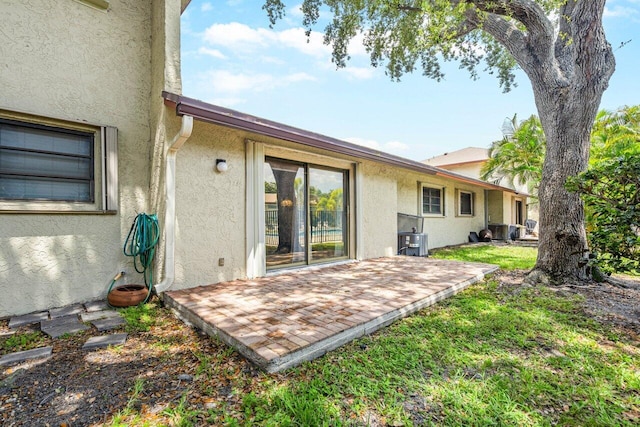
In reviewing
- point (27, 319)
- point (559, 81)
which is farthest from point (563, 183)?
point (27, 319)

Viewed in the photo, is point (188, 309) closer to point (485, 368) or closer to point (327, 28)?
point (485, 368)

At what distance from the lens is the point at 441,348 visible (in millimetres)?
2887

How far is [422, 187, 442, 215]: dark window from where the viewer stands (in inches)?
427

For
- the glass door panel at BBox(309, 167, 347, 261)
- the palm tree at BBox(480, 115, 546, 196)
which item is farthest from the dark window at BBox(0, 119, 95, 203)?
the palm tree at BBox(480, 115, 546, 196)

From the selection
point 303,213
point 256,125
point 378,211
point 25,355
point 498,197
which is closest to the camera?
point 25,355

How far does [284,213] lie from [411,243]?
179 inches

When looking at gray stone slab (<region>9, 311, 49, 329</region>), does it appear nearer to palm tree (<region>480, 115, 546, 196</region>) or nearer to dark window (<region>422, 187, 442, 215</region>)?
dark window (<region>422, 187, 442, 215</region>)

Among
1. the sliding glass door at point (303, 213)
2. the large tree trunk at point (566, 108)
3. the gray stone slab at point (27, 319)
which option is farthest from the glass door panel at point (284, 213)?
the large tree trunk at point (566, 108)

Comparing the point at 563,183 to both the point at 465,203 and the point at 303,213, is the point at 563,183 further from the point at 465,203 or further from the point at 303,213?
the point at 465,203

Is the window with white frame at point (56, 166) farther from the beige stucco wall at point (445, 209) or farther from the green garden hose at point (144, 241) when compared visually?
the beige stucco wall at point (445, 209)

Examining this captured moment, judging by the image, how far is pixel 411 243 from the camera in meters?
8.66

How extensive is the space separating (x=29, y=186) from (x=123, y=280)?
5.62 feet

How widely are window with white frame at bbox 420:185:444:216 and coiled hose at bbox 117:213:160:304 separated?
8.63 m

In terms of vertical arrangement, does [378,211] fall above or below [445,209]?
below
